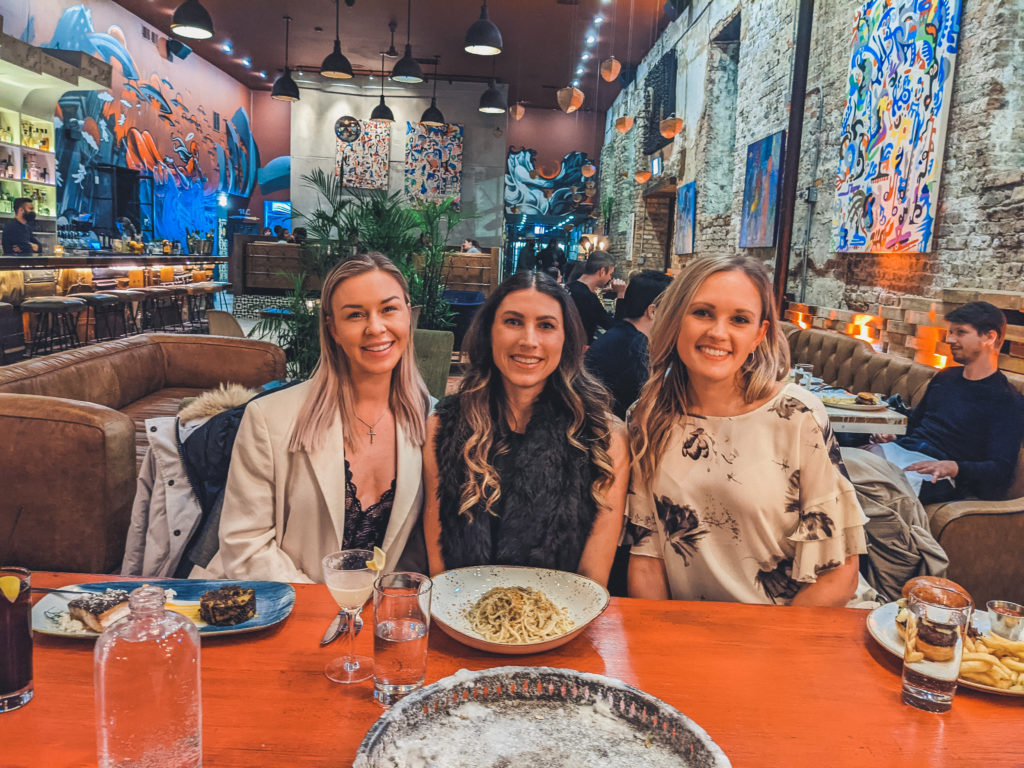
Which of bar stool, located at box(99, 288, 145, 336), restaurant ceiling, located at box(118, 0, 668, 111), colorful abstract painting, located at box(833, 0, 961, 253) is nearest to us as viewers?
colorful abstract painting, located at box(833, 0, 961, 253)

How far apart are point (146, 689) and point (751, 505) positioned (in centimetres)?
125

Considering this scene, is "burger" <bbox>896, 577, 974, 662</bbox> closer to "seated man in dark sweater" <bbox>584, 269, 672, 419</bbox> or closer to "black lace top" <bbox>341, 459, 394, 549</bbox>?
"black lace top" <bbox>341, 459, 394, 549</bbox>

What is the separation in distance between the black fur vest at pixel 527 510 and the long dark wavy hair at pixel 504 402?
0.9 inches

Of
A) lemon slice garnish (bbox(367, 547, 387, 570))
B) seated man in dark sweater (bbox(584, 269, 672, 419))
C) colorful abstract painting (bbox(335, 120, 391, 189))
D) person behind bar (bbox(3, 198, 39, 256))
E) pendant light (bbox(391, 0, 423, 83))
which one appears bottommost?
lemon slice garnish (bbox(367, 547, 387, 570))

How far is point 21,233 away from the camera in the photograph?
759cm

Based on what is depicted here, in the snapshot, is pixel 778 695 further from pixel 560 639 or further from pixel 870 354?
pixel 870 354

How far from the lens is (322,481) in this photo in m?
1.73

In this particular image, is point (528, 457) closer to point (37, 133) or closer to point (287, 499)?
point (287, 499)

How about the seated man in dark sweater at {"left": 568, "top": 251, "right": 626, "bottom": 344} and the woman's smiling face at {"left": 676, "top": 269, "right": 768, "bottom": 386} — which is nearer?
the woman's smiling face at {"left": 676, "top": 269, "right": 768, "bottom": 386}

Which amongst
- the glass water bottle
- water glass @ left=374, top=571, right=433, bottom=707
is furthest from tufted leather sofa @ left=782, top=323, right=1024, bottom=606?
the glass water bottle

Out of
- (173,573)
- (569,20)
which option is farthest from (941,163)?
(569,20)

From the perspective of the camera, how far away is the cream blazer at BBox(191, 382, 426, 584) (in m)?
1.69

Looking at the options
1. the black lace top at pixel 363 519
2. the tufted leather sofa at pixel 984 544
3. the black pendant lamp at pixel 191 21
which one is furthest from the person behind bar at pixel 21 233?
the tufted leather sofa at pixel 984 544

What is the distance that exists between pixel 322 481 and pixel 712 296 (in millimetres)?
1044
